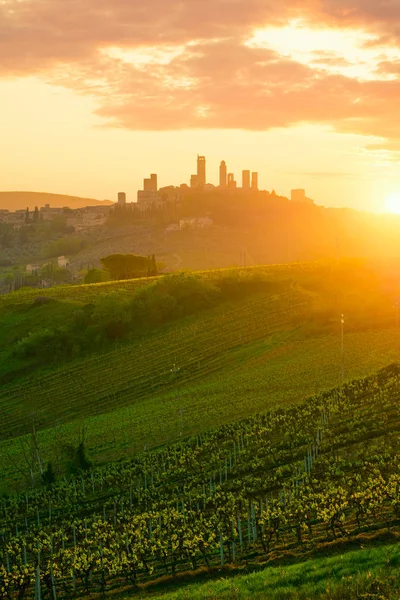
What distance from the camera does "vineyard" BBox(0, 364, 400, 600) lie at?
27016 mm

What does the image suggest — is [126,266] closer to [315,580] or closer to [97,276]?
[97,276]

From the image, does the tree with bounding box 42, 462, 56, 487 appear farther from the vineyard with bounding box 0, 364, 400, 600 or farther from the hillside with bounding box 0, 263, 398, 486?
the hillside with bounding box 0, 263, 398, 486

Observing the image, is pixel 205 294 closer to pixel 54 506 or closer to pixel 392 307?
pixel 392 307

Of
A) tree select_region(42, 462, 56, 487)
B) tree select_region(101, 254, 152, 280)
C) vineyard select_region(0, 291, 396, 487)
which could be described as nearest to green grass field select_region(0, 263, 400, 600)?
vineyard select_region(0, 291, 396, 487)

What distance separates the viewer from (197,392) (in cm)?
6512

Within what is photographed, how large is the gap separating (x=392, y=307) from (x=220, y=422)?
3652cm

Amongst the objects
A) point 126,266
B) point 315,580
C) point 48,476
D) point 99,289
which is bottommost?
point 48,476

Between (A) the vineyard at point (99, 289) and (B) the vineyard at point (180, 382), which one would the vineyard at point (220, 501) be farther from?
(A) the vineyard at point (99, 289)

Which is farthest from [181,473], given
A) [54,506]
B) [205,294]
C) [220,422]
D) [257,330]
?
[205,294]

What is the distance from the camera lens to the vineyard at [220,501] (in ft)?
88.6

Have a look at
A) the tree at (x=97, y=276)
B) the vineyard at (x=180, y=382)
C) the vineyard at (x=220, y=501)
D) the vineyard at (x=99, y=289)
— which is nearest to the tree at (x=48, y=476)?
the vineyard at (x=220, y=501)

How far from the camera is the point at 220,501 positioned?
112 ft

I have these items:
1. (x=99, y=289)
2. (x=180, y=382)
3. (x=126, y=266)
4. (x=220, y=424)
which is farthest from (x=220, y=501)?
(x=126, y=266)

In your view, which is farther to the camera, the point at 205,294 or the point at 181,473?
the point at 205,294
